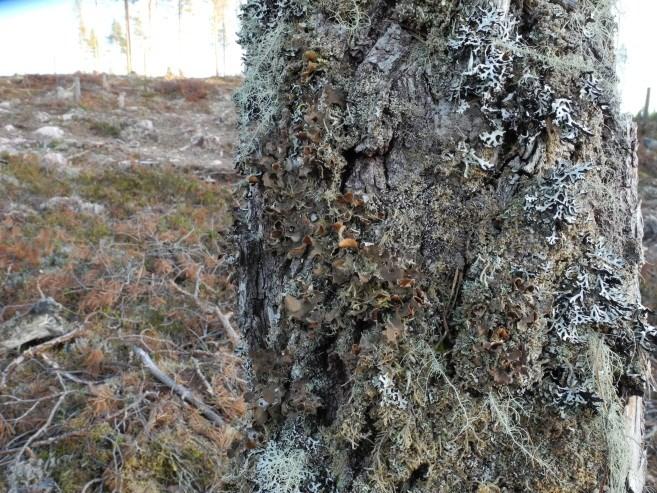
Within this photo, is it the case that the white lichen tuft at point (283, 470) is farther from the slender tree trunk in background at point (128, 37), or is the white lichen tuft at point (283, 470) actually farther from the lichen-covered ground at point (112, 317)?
the slender tree trunk in background at point (128, 37)

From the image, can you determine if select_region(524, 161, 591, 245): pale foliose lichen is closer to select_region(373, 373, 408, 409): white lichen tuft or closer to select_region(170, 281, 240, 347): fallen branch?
select_region(373, 373, 408, 409): white lichen tuft

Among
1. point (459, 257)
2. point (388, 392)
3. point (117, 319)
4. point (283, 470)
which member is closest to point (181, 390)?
point (117, 319)

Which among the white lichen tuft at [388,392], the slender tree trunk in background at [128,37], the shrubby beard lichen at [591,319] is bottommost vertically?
the white lichen tuft at [388,392]

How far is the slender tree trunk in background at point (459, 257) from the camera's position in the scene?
1021 mm

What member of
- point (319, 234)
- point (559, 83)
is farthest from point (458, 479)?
point (559, 83)

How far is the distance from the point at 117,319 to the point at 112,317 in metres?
0.05

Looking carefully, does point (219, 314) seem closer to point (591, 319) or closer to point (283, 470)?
point (283, 470)

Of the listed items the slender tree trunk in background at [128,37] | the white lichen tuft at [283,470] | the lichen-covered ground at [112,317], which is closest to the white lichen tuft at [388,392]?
the white lichen tuft at [283,470]

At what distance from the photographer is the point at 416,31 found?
1086mm

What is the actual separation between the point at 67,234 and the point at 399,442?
6.23 m

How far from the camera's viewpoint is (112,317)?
14.6 ft

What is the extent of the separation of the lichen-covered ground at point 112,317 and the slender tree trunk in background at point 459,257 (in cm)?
50

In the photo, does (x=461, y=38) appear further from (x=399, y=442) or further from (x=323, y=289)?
(x=399, y=442)

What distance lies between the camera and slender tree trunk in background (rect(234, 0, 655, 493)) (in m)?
1.02
